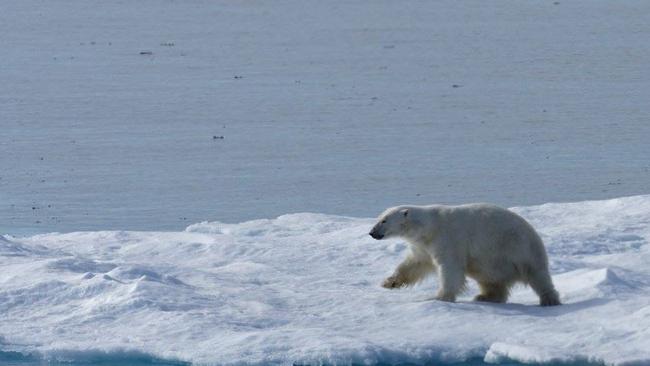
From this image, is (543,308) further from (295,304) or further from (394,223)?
(295,304)

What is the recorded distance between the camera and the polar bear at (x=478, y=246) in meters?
7.14

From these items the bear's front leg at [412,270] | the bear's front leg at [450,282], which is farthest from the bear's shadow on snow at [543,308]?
the bear's front leg at [412,270]

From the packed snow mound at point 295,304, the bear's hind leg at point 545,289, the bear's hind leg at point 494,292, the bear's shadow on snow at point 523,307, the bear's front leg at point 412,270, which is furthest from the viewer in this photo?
the bear's front leg at point 412,270

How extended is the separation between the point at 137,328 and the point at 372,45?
14.3 m

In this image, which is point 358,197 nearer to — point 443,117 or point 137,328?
point 443,117

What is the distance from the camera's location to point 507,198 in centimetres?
1145

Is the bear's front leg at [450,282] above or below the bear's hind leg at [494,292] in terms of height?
above

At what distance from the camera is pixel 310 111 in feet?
50.5

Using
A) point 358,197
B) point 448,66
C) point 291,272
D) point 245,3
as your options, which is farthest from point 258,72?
point 291,272

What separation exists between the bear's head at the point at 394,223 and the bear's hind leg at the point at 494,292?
53 centimetres

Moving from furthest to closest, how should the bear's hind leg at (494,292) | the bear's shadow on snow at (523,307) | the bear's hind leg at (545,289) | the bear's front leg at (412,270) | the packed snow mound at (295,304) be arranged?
the bear's front leg at (412,270) → the bear's hind leg at (494,292) → the bear's hind leg at (545,289) → the bear's shadow on snow at (523,307) → the packed snow mound at (295,304)

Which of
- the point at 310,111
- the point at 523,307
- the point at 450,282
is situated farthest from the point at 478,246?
the point at 310,111

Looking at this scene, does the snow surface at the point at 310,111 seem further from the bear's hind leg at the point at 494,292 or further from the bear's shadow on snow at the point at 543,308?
the bear's shadow on snow at the point at 543,308

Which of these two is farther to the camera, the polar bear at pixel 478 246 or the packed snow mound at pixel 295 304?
the polar bear at pixel 478 246
